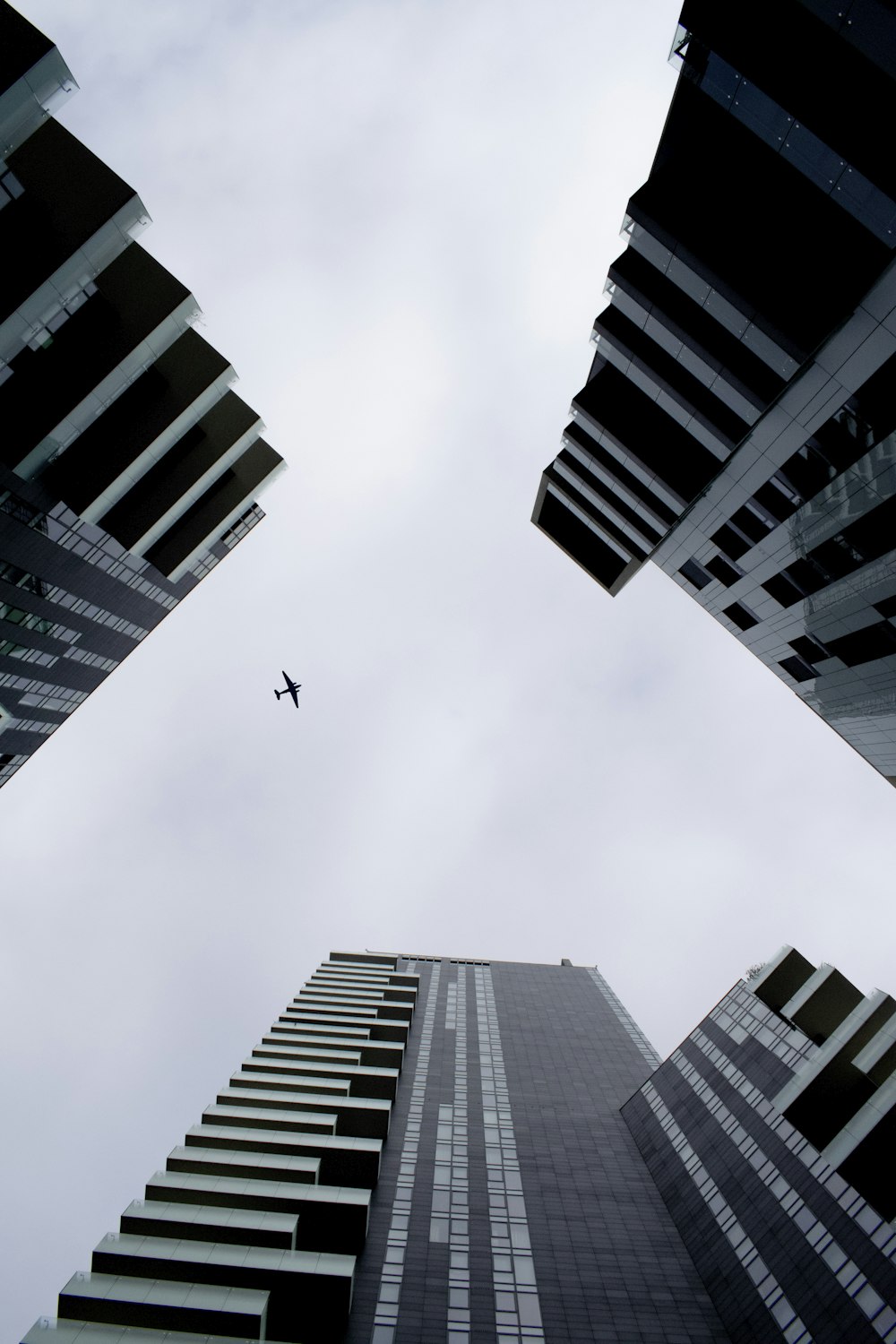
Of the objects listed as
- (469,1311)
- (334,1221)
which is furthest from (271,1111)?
(469,1311)

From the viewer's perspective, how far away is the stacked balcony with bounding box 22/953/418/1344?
86.1 ft

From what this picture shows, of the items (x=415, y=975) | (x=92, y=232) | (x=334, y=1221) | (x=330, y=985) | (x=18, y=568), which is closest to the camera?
(x=92, y=232)

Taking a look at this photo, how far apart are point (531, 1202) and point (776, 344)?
46906mm

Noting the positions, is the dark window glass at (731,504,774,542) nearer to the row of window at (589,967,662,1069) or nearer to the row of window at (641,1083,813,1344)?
the row of window at (641,1083,813,1344)

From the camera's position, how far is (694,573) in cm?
3753

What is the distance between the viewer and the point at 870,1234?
30000 mm

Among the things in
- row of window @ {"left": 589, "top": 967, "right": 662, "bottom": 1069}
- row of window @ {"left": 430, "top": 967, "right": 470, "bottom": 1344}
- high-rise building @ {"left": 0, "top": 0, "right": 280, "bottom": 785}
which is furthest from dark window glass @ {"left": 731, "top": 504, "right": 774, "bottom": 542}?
row of window @ {"left": 589, "top": 967, "right": 662, "bottom": 1069}

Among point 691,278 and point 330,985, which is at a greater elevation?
point 691,278

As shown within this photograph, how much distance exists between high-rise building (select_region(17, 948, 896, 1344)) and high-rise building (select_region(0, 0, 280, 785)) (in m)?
29.6

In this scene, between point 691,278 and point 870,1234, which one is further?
point 870,1234

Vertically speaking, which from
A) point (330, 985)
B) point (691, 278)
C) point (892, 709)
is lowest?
point (330, 985)

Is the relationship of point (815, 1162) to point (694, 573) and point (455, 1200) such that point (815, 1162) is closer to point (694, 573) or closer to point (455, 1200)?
point (455, 1200)

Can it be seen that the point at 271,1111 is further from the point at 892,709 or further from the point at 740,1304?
the point at 892,709

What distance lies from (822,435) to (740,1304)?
40140 millimetres
